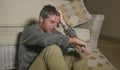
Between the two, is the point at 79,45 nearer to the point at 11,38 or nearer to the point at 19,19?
the point at 11,38

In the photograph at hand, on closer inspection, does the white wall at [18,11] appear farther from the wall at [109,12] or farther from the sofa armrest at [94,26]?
the wall at [109,12]

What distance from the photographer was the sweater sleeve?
1478 millimetres

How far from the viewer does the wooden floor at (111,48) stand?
8.72ft

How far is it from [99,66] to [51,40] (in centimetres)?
86

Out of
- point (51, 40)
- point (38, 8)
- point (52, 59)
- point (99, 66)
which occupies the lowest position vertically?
point (99, 66)

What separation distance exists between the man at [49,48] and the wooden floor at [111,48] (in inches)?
38.2

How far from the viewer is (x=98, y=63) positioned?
224 centimetres

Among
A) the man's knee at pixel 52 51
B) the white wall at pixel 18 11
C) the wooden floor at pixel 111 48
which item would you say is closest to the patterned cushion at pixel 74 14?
the white wall at pixel 18 11

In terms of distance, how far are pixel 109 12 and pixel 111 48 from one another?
1.97 feet

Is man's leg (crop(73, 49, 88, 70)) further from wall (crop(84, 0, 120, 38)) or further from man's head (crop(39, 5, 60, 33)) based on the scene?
wall (crop(84, 0, 120, 38))

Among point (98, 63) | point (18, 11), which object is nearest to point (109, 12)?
point (98, 63)

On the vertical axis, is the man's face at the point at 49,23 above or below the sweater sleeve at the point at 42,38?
above

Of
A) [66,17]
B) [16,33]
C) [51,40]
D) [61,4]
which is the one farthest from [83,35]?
[51,40]

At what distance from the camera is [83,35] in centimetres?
224
